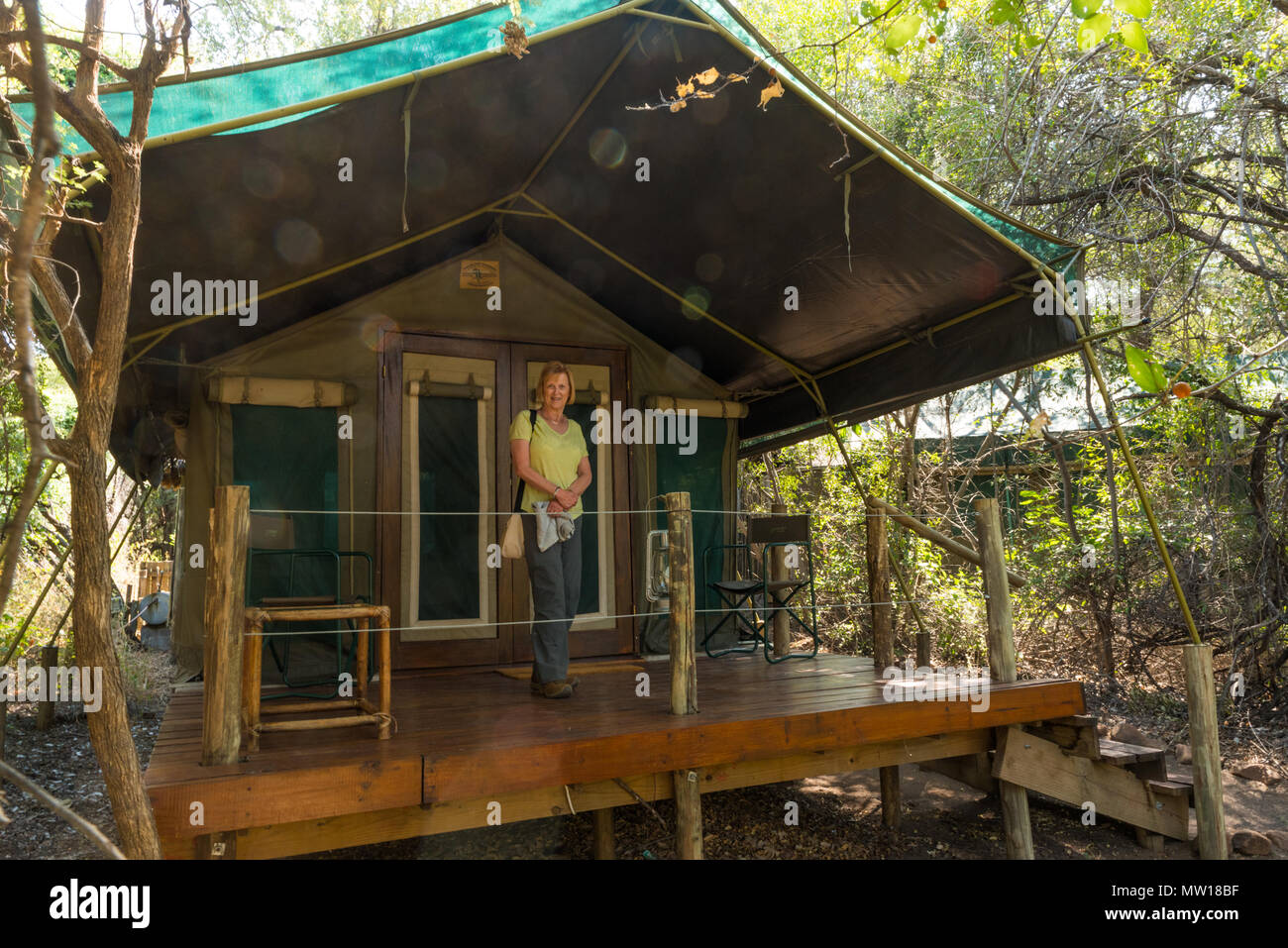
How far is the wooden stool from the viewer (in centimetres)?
272

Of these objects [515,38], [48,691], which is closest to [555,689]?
[515,38]

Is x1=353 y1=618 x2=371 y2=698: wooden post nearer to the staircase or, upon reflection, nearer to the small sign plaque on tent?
the small sign plaque on tent

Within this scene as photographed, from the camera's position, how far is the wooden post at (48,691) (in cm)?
565

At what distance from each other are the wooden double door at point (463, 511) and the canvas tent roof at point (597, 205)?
0.62 meters

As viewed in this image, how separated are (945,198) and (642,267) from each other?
1865 millimetres

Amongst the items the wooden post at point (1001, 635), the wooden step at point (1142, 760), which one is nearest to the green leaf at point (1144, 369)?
the wooden post at point (1001, 635)

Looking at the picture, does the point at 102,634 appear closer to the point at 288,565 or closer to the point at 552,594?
the point at 552,594

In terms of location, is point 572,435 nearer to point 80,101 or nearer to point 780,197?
point 780,197

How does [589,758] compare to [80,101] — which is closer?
[80,101]

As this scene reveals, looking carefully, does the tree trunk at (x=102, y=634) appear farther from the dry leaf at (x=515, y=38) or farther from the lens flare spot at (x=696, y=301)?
the lens flare spot at (x=696, y=301)

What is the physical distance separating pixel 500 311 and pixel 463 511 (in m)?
1.16

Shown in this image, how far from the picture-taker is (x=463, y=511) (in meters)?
4.81
